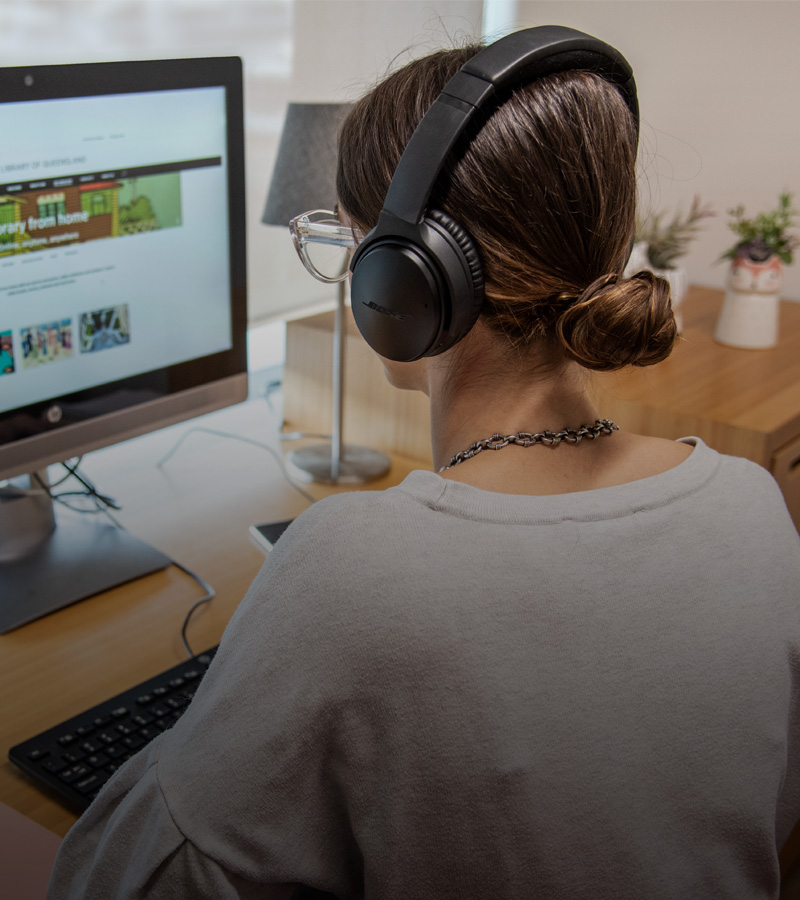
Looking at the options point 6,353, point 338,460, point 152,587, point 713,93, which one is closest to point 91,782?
point 152,587

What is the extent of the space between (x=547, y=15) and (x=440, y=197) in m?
1.66

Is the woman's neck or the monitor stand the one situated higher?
the woman's neck

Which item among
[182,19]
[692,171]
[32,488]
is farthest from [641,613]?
[692,171]

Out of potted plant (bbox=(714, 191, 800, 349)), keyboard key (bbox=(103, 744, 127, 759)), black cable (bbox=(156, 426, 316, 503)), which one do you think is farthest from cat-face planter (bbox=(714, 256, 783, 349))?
keyboard key (bbox=(103, 744, 127, 759))

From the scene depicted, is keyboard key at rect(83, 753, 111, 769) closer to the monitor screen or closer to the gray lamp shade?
the monitor screen

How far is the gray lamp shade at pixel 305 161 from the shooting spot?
1.29m

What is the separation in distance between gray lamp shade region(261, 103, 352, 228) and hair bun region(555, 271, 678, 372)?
746 mm

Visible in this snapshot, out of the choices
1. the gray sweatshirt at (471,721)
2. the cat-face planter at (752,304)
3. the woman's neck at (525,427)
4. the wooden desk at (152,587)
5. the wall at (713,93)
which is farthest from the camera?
the wall at (713,93)

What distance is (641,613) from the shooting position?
55 cm

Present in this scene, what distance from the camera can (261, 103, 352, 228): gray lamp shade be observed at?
1.29m

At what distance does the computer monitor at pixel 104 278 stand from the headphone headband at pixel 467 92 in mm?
457

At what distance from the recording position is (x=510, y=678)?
0.52 meters

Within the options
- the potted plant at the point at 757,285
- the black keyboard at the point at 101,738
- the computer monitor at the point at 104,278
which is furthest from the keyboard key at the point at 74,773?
the potted plant at the point at 757,285

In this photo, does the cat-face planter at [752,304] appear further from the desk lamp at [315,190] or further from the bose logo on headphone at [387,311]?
the bose logo on headphone at [387,311]
